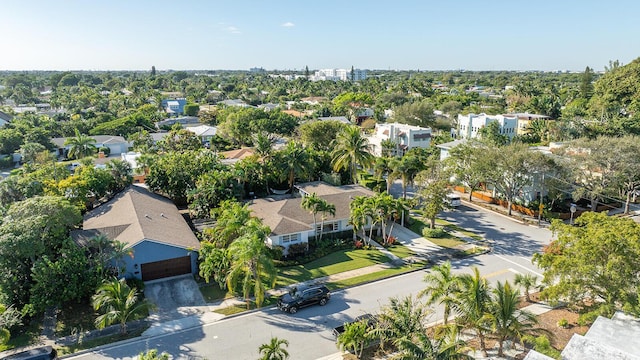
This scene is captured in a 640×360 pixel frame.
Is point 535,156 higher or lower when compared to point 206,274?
higher

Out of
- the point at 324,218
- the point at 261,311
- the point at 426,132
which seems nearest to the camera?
the point at 261,311

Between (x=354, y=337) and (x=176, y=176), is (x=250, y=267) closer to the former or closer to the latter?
(x=354, y=337)

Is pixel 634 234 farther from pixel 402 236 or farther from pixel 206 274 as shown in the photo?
pixel 206 274

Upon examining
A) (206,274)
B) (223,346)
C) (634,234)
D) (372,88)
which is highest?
(372,88)

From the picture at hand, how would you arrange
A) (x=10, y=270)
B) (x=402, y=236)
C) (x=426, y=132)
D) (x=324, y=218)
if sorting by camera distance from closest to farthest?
(x=10, y=270), (x=324, y=218), (x=402, y=236), (x=426, y=132)

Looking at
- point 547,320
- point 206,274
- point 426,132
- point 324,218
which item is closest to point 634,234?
point 547,320

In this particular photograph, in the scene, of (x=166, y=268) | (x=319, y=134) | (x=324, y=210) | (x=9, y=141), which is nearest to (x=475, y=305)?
(x=324, y=210)

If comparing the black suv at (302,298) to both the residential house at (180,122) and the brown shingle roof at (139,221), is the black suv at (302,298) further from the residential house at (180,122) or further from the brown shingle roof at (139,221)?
the residential house at (180,122)
